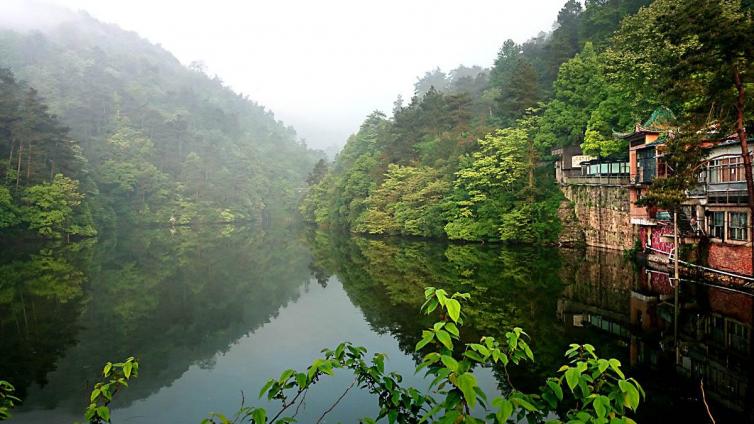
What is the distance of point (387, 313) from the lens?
15.4 m

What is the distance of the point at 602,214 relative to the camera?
28719 mm

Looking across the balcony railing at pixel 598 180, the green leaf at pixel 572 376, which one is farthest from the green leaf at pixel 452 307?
the balcony railing at pixel 598 180

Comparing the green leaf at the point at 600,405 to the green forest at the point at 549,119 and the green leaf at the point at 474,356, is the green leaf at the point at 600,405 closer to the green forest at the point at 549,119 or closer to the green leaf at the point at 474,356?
the green leaf at the point at 474,356

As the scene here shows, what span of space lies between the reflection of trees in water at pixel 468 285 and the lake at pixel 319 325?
0.28 ft

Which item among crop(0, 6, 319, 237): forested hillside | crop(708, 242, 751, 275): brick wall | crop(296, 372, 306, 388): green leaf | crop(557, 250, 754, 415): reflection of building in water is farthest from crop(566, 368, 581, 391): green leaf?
crop(0, 6, 319, 237): forested hillside

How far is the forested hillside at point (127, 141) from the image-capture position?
1725 inches

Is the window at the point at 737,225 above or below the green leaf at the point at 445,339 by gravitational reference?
above

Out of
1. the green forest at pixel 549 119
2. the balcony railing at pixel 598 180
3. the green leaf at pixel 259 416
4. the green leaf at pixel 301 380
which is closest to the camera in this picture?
the green leaf at pixel 259 416

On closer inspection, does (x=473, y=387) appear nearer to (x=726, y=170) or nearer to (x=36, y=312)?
(x=36, y=312)

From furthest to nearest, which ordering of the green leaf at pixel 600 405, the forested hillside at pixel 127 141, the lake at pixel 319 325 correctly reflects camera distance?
the forested hillside at pixel 127 141
the lake at pixel 319 325
the green leaf at pixel 600 405

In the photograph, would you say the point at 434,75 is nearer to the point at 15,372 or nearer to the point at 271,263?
the point at 271,263

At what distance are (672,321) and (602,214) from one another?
1729 centimetres

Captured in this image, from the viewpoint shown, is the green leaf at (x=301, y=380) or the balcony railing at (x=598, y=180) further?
the balcony railing at (x=598, y=180)


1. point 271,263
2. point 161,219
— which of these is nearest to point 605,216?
point 271,263
